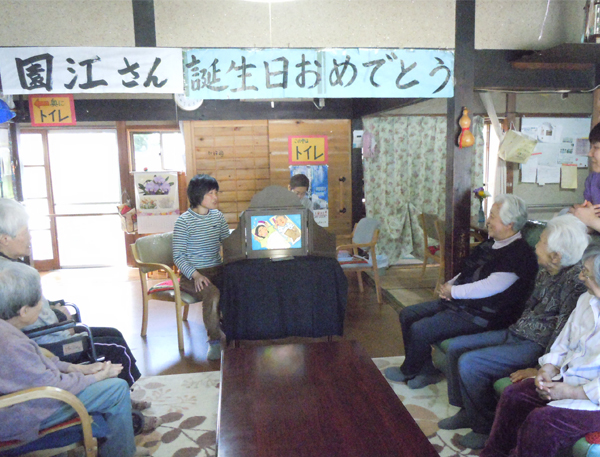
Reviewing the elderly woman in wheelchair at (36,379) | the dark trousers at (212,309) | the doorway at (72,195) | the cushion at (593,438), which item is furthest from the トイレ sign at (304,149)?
the cushion at (593,438)

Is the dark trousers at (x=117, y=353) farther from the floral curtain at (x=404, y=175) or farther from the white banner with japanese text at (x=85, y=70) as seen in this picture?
the floral curtain at (x=404, y=175)

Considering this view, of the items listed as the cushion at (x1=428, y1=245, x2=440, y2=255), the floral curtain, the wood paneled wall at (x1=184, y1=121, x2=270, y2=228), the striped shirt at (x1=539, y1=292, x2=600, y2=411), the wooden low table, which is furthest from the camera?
the wood paneled wall at (x1=184, y1=121, x2=270, y2=228)

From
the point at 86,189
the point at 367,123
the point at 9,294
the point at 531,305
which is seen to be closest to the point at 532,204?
the point at 367,123

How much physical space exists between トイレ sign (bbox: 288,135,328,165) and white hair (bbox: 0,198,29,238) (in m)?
3.69

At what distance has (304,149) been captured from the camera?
5.66 m

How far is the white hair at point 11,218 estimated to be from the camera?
2143mm

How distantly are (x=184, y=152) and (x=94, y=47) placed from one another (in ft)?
8.54

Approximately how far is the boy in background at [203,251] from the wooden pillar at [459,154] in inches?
65.5

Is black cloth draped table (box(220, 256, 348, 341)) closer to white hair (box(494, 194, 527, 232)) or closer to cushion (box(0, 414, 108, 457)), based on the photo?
white hair (box(494, 194, 527, 232))

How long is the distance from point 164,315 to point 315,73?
8.10 feet

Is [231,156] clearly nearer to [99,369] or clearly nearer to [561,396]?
[99,369]

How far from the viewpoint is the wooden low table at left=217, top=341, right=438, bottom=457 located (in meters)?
1.61

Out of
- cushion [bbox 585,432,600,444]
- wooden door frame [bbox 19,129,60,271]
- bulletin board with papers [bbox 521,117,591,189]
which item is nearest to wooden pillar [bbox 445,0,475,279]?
cushion [bbox 585,432,600,444]

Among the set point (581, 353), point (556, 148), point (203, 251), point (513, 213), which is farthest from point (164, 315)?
point (556, 148)
